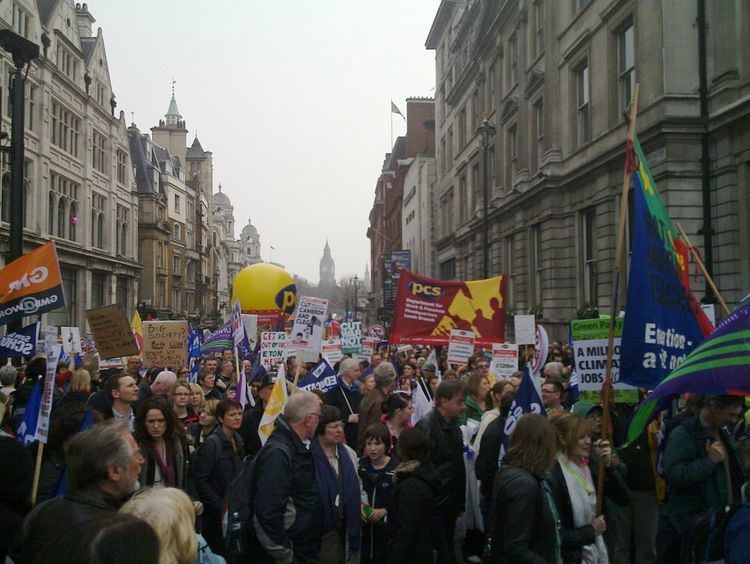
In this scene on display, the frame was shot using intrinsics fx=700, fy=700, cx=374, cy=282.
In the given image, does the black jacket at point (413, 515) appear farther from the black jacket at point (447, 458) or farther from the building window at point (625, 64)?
the building window at point (625, 64)

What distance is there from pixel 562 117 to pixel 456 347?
548 inches

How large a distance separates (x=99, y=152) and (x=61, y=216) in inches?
276

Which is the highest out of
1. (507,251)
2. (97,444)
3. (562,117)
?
(562,117)

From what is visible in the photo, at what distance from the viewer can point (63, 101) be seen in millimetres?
36875

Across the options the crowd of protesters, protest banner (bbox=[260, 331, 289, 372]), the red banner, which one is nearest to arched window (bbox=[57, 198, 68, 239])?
protest banner (bbox=[260, 331, 289, 372])

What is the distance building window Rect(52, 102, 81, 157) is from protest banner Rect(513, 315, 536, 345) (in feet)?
98.0

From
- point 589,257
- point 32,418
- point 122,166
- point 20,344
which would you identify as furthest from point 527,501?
point 122,166

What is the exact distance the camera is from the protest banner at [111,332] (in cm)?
1062

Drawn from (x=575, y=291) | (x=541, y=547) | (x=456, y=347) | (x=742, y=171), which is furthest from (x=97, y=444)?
(x=575, y=291)

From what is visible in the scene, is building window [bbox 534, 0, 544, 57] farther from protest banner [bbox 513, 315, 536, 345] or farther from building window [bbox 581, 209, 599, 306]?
protest banner [bbox 513, 315, 536, 345]

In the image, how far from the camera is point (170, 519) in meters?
2.84

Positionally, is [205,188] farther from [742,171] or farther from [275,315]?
[742,171]

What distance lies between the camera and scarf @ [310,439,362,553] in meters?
4.64

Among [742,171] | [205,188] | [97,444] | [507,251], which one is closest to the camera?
[97,444]
